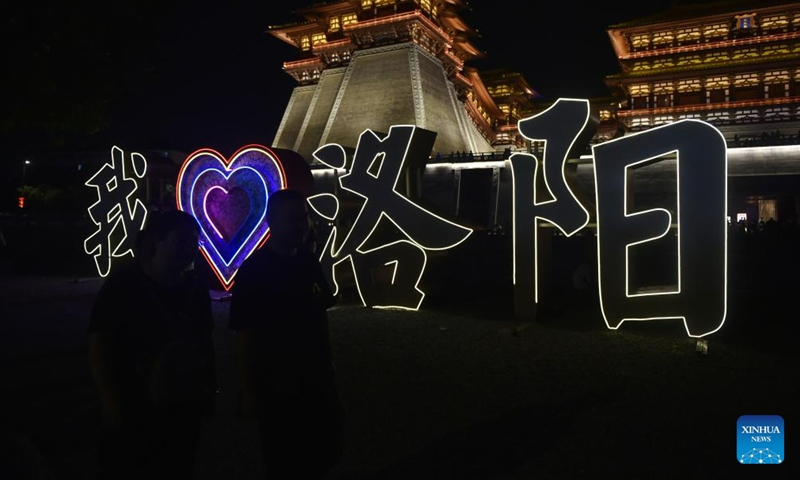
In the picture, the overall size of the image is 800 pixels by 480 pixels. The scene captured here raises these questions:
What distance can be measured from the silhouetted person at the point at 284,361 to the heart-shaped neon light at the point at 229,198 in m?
7.39

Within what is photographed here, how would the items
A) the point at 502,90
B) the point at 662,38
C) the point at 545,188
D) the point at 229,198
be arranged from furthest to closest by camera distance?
the point at 502,90 < the point at 662,38 < the point at 229,198 < the point at 545,188

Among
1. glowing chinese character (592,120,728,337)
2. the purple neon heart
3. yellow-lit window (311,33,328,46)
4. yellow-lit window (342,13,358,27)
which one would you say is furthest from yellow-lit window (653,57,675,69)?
the purple neon heart

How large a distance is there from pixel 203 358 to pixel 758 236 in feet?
45.2

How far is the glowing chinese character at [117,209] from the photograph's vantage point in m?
13.1

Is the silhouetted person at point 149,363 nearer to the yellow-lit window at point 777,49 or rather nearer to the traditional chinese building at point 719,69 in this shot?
the traditional chinese building at point 719,69

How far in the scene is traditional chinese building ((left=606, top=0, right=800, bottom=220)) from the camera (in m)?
25.3

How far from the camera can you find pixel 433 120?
99.6ft

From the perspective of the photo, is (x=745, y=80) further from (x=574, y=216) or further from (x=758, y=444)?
(x=758, y=444)

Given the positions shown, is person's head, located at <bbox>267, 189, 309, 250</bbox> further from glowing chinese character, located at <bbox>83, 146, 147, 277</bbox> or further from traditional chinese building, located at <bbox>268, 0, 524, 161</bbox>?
traditional chinese building, located at <bbox>268, 0, 524, 161</bbox>

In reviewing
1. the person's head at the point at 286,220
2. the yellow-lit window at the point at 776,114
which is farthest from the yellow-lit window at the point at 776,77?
the person's head at the point at 286,220

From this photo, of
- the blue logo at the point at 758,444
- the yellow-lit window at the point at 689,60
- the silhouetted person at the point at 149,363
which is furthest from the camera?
the yellow-lit window at the point at 689,60

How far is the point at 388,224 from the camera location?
384 inches

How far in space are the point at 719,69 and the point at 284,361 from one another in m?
29.5

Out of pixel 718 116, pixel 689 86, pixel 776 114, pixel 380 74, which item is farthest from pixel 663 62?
pixel 380 74
